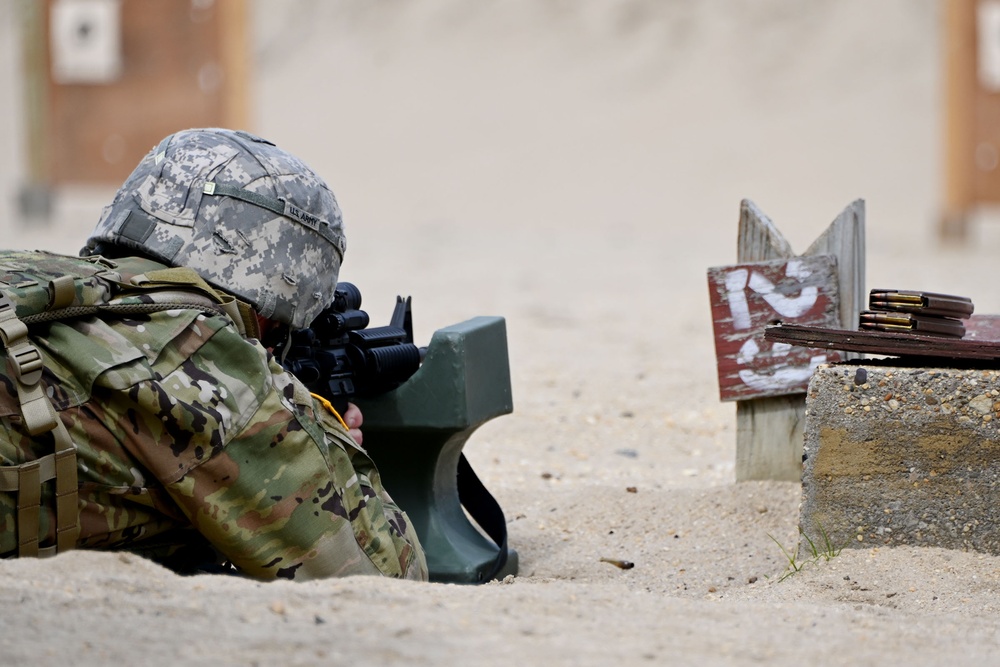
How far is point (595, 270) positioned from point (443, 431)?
6.24 meters

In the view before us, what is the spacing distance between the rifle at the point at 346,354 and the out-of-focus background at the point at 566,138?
1593 mm

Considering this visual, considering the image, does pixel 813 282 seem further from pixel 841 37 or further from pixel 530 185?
pixel 841 37

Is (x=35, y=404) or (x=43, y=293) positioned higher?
(x=43, y=293)

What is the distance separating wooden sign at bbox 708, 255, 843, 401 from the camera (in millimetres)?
3217

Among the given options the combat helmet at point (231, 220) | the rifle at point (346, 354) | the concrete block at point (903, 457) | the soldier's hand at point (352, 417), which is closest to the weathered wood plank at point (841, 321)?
the concrete block at point (903, 457)

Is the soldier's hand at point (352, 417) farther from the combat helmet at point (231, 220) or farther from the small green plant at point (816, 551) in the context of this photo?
the small green plant at point (816, 551)

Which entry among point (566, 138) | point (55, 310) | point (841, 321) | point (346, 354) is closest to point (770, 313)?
point (841, 321)

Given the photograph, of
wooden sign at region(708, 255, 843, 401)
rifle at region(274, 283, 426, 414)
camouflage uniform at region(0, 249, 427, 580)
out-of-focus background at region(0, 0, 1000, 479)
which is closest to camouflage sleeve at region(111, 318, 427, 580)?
camouflage uniform at region(0, 249, 427, 580)

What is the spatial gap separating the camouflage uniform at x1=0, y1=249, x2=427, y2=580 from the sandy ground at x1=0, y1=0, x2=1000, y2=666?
16 centimetres

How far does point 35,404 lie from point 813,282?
2.00 m

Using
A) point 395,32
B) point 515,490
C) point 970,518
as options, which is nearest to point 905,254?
point 515,490

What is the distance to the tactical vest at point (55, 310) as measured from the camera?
199cm

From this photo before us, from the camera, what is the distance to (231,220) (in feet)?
7.79

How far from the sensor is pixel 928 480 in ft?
8.66
